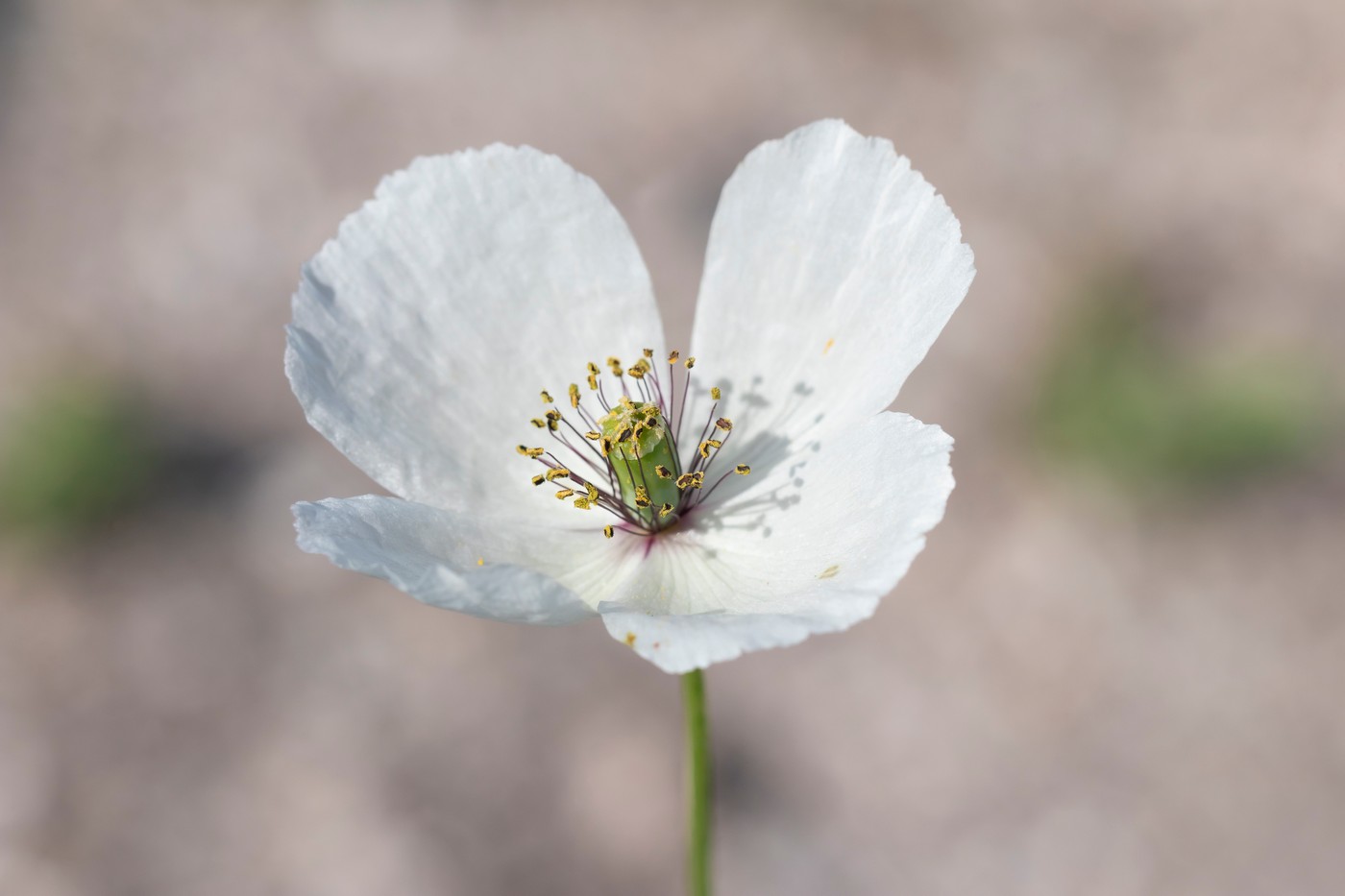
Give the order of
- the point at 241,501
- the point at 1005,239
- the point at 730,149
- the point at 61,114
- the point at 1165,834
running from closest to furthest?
the point at 1165,834, the point at 241,501, the point at 1005,239, the point at 730,149, the point at 61,114

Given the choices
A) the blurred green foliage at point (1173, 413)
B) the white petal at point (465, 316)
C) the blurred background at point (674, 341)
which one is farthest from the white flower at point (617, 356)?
the blurred green foliage at point (1173, 413)

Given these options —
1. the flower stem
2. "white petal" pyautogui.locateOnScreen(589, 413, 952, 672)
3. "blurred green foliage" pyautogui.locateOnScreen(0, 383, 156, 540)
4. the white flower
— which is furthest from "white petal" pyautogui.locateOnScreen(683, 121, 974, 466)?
"blurred green foliage" pyautogui.locateOnScreen(0, 383, 156, 540)

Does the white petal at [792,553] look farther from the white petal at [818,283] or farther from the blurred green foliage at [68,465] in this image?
the blurred green foliage at [68,465]

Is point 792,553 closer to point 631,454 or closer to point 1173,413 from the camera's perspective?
point 631,454

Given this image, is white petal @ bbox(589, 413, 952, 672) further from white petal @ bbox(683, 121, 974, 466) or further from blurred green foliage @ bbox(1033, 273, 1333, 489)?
blurred green foliage @ bbox(1033, 273, 1333, 489)

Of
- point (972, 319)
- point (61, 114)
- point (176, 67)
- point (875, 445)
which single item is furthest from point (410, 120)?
point (875, 445)

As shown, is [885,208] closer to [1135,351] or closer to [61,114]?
[1135,351]
